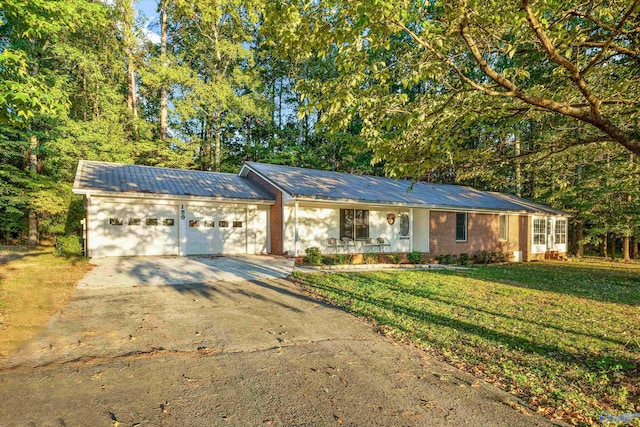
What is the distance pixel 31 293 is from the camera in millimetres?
7152

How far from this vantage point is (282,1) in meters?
3.96

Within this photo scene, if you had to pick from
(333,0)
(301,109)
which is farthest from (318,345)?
(333,0)

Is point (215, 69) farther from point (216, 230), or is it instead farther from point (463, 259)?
point (463, 259)

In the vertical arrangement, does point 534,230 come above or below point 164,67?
below

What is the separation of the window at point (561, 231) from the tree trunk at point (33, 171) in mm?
31369

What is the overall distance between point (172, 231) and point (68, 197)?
8.59 meters

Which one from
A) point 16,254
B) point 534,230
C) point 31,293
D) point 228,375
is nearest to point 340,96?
point 228,375

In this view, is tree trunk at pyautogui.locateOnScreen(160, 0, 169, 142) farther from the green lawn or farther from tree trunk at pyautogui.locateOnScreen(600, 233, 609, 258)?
tree trunk at pyautogui.locateOnScreen(600, 233, 609, 258)

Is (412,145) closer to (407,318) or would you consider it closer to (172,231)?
(407,318)

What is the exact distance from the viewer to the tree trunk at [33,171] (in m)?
18.9

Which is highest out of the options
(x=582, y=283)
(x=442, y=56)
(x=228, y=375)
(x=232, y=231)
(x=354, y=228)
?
(x=442, y=56)

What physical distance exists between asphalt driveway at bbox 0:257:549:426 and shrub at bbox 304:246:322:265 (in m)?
6.71

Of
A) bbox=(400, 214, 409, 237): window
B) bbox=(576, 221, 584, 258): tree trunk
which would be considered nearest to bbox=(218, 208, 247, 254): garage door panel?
bbox=(400, 214, 409, 237): window

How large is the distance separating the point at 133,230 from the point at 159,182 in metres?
2.57
